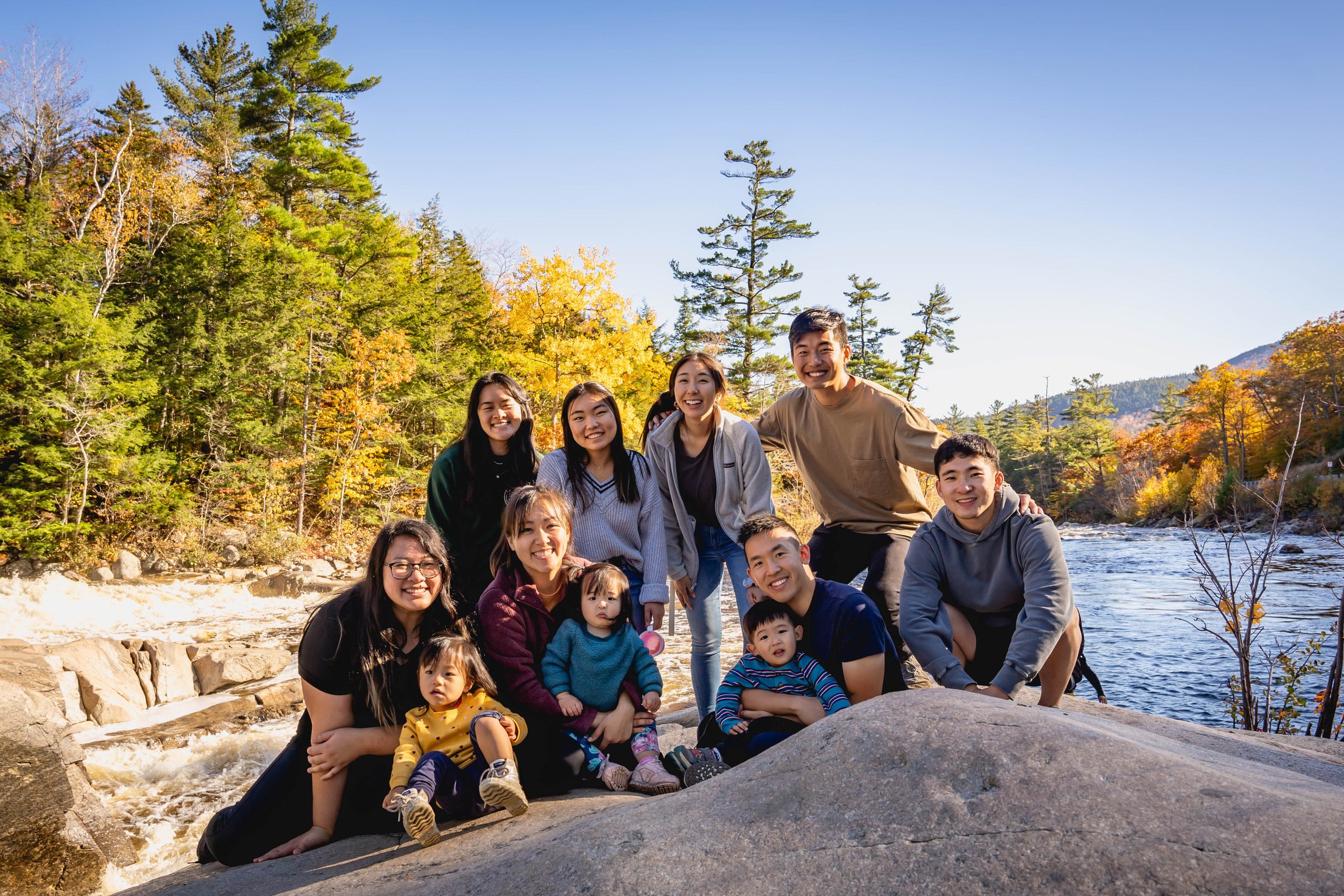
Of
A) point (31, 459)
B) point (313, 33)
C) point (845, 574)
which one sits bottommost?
point (845, 574)

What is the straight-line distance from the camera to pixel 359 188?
65.4 feet

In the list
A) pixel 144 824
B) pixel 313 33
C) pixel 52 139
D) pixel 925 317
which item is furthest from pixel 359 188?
pixel 925 317

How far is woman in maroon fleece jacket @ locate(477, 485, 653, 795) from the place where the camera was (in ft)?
9.36

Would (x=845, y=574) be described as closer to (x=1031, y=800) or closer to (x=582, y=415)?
(x=582, y=415)

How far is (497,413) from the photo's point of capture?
3.88 metres

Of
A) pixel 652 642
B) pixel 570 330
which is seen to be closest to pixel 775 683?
pixel 652 642

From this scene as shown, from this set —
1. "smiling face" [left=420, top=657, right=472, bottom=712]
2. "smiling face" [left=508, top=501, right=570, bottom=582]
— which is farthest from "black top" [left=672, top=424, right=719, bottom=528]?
"smiling face" [left=420, top=657, right=472, bottom=712]

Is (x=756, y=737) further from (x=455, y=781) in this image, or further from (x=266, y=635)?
(x=266, y=635)

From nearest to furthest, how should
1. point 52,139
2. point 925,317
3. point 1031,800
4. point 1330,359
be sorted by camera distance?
point 1031,800
point 52,139
point 1330,359
point 925,317

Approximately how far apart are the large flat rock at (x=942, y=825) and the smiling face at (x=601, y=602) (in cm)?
87

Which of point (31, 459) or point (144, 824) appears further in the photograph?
point (31, 459)

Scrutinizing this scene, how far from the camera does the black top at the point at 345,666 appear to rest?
9.20ft

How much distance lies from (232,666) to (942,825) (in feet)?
27.9

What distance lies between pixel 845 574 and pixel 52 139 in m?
22.1
